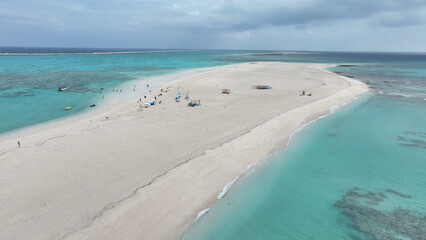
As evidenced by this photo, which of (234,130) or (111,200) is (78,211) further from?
(234,130)

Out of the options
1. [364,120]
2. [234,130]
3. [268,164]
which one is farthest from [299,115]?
[268,164]

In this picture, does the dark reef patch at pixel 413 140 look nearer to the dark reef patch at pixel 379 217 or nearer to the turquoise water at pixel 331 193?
the turquoise water at pixel 331 193

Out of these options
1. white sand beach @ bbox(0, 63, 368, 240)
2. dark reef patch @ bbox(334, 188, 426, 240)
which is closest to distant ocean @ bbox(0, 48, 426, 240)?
dark reef patch @ bbox(334, 188, 426, 240)

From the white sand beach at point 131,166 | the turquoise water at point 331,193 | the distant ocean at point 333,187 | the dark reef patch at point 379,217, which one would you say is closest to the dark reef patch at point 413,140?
the turquoise water at point 331,193

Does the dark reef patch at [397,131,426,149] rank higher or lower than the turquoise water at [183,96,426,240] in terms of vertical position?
higher

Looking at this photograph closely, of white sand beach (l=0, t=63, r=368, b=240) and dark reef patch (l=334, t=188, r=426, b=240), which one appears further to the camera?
dark reef patch (l=334, t=188, r=426, b=240)

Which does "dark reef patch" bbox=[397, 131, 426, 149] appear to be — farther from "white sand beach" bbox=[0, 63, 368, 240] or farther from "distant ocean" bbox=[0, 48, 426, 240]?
"white sand beach" bbox=[0, 63, 368, 240]

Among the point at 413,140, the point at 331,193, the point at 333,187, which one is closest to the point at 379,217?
the point at 331,193
